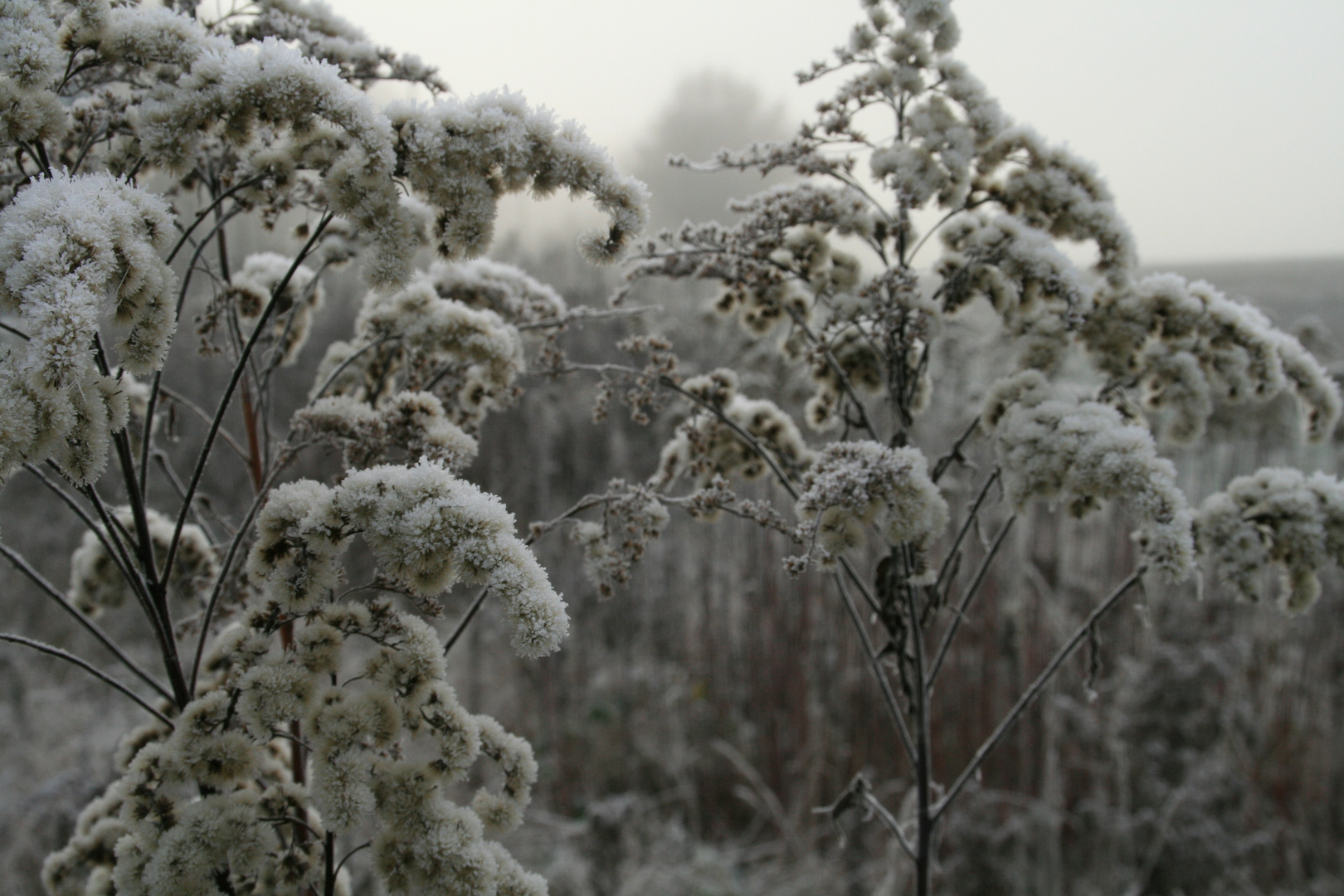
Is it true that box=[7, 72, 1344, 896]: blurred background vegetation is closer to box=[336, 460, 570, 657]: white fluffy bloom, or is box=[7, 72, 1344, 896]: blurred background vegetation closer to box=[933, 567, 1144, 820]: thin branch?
box=[933, 567, 1144, 820]: thin branch

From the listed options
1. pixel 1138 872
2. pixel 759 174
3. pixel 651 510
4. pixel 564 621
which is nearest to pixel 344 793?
pixel 564 621

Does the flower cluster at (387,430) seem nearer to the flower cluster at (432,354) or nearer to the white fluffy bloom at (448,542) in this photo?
the flower cluster at (432,354)

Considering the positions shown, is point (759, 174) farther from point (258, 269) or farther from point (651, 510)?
point (258, 269)

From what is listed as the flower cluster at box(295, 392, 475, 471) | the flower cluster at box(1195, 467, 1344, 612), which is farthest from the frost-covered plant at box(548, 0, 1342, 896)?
the flower cluster at box(295, 392, 475, 471)

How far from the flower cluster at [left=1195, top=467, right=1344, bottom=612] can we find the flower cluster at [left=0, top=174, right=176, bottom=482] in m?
1.75

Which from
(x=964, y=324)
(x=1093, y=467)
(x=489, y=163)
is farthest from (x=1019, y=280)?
(x=489, y=163)

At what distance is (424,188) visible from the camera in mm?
1094

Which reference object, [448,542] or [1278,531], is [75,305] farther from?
[1278,531]

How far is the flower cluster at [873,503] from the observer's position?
1313 millimetres

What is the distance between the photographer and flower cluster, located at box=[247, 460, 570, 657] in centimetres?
89

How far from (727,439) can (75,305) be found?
50.4 inches

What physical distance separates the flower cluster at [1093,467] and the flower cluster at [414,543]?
0.92m

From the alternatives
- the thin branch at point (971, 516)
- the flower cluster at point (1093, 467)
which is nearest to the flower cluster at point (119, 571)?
the thin branch at point (971, 516)

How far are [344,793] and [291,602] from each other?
24cm
